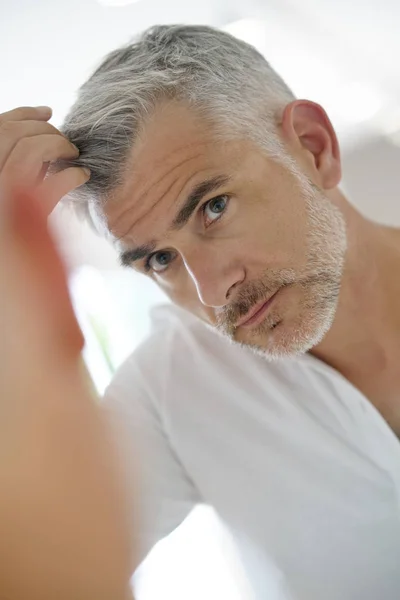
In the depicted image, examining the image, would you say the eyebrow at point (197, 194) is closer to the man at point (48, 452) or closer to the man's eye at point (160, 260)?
the man's eye at point (160, 260)

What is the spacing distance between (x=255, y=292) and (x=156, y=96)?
1.08ft

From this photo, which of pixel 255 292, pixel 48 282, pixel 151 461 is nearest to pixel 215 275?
pixel 255 292

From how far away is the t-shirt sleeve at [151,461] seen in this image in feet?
3.23

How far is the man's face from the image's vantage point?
0.83 meters

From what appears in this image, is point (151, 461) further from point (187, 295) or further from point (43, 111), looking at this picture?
point (43, 111)

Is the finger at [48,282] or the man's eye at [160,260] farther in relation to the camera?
the man's eye at [160,260]

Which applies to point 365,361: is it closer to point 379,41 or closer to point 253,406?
point 253,406

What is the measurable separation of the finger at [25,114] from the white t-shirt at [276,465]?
49 centimetres

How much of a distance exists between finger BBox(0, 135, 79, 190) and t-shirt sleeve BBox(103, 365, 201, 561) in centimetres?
42

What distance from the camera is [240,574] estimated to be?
1.04m

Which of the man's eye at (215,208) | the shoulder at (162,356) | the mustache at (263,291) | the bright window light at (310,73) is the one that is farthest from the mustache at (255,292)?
the bright window light at (310,73)

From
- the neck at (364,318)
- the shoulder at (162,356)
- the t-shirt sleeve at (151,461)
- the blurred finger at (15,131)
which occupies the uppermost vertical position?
the blurred finger at (15,131)

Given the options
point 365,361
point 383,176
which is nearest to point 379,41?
point 383,176

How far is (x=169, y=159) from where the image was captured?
32.4 inches
